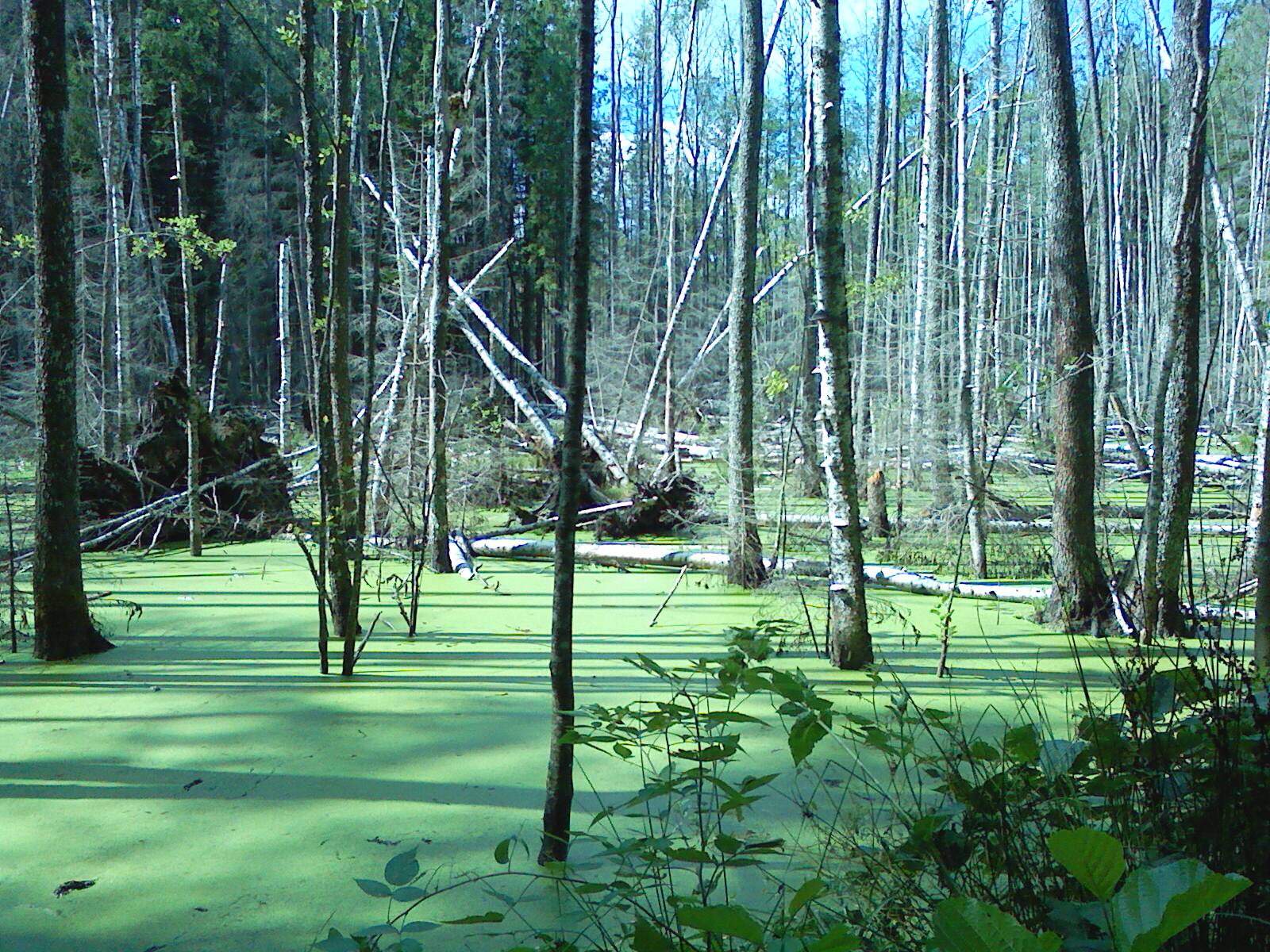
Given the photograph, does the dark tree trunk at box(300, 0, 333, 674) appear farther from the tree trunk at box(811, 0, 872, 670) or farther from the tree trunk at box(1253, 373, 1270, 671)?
the tree trunk at box(1253, 373, 1270, 671)

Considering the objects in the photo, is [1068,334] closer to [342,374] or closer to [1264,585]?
[1264,585]

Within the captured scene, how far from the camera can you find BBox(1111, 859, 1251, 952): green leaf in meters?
0.99

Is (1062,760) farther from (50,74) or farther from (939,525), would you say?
(939,525)

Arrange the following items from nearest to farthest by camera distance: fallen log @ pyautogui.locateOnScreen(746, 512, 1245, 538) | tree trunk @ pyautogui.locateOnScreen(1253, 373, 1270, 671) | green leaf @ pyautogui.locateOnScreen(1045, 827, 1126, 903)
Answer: green leaf @ pyautogui.locateOnScreen(1045, 827, 1126, 903) → tree trunk @ pyautogui.locateOnScreen(1253, 373, 1270, 671) → fallen log @ pyautogui.locateOnScreen(746, 512, 1245, 538)

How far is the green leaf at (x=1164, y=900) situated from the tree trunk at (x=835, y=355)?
3924mm

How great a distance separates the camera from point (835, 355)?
5105 millimetres

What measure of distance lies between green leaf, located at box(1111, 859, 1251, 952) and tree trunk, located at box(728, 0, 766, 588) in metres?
6.57

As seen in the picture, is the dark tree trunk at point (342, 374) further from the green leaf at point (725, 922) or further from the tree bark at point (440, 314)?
the green leaf at point (725, 922)

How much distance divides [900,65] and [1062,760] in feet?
56.9

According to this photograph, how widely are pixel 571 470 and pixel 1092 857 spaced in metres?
1.67

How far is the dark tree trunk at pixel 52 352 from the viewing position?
5.29 metres

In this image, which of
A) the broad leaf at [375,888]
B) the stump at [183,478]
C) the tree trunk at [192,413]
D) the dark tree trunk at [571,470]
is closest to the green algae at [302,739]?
the dark tree trunk at [571,470]

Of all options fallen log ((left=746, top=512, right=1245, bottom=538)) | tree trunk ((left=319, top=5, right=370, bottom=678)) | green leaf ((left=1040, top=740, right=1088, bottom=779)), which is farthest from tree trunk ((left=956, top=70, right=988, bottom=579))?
green leaf ((left=1040, top=740, right=1088, bottom=779))

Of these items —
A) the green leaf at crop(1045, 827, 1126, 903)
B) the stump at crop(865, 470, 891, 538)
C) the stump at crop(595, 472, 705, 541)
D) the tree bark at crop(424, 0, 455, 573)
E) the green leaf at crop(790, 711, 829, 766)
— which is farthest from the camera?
the stump at crop(595, 472, 705, 541)
